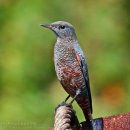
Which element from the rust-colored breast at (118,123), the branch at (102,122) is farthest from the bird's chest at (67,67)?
the rust-colored breast at (118,123)

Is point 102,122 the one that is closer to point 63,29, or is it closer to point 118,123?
point 118,123

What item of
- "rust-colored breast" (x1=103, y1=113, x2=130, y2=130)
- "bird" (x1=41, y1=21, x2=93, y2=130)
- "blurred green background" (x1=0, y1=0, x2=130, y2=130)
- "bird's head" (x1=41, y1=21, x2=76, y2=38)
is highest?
"blurred green background" (x1=0, y1=0, x2=130, y2=130)

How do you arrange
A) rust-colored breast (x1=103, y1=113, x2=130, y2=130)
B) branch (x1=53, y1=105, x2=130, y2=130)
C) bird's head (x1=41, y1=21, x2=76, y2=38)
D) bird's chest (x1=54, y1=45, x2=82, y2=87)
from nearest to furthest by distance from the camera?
1. branch (x1=53, y1=105, x2=130, y2=130)
2. rust-colored breast (x1=103, y1=113, x2=130, y2=130)
3. bird's chest (x1=54, y1=45, x2=82, y2=87)
4. bird's head (x1=41, y1=21, x2=76, y2=38)

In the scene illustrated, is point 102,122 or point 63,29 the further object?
point 63,29

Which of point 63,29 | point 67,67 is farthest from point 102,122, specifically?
point 63,29

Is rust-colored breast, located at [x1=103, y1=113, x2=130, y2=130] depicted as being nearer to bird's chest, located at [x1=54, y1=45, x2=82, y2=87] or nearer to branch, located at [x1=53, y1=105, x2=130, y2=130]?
branch, located at [x1=53, y1=105, x2=130, y2=130]

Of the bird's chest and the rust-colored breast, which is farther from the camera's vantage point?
the bird's chest

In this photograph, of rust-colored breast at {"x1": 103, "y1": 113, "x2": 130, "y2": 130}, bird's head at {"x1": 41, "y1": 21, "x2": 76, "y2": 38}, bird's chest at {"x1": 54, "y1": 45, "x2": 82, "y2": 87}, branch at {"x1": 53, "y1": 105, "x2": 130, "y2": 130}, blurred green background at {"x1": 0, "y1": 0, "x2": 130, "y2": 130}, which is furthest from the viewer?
blurred green background at {"x1": 0, "y1": 0, "x2": 130, "y2": 130}

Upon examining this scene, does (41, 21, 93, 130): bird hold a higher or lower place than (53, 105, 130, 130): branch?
higher

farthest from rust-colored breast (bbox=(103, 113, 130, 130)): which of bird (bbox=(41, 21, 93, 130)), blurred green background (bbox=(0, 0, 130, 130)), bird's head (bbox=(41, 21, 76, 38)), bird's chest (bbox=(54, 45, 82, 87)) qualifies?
blurred green background (bbox=(0, 0, 130, 130))
